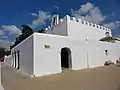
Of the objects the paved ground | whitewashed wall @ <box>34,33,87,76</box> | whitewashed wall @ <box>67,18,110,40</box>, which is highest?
whitewashed wall @ <box>67,18,110,40</box>

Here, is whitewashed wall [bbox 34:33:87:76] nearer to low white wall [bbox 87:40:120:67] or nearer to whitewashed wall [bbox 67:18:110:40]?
low white wall [bbox 87:40:120:67]

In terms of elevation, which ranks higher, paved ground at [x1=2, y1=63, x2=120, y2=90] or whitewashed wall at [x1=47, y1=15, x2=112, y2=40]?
whitewashed wall at [x1=47, y1=15, x2=112, y2=40]

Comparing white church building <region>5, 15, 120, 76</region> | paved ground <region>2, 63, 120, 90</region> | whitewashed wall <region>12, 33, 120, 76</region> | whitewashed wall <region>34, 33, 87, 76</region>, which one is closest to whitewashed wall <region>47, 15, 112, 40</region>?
white church building <region>5, 15, 120, 76</region>

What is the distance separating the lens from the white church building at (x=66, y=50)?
1349cm

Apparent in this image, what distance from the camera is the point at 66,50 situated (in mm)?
16938

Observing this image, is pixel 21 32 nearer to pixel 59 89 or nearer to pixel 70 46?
pixel 70 46

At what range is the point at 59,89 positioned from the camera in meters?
7.62

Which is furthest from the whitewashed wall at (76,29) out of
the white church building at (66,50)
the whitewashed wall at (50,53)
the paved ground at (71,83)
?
the paved ground at (71,83)

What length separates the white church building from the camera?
44.3ft

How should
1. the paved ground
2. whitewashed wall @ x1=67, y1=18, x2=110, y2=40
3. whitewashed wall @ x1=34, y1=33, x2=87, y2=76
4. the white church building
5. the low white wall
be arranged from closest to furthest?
the paved ground → whitewashed wall @ x1=34, y1=33, x2=87, y2=76 → the white church building → the low white wall → whitewashed wall @ x1=67, y1=18, x2=110, y2=40

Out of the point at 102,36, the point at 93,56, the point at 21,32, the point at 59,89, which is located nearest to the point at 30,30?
the point at 21,32

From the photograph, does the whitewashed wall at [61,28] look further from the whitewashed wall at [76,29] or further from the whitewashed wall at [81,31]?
the whitewashed wall at [81,31]

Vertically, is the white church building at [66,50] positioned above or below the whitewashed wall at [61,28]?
below

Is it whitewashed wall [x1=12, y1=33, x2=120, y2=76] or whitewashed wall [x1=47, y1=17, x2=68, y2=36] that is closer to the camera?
whitewashed wall [x1=12, y1=33, x2=120, y2=76]
